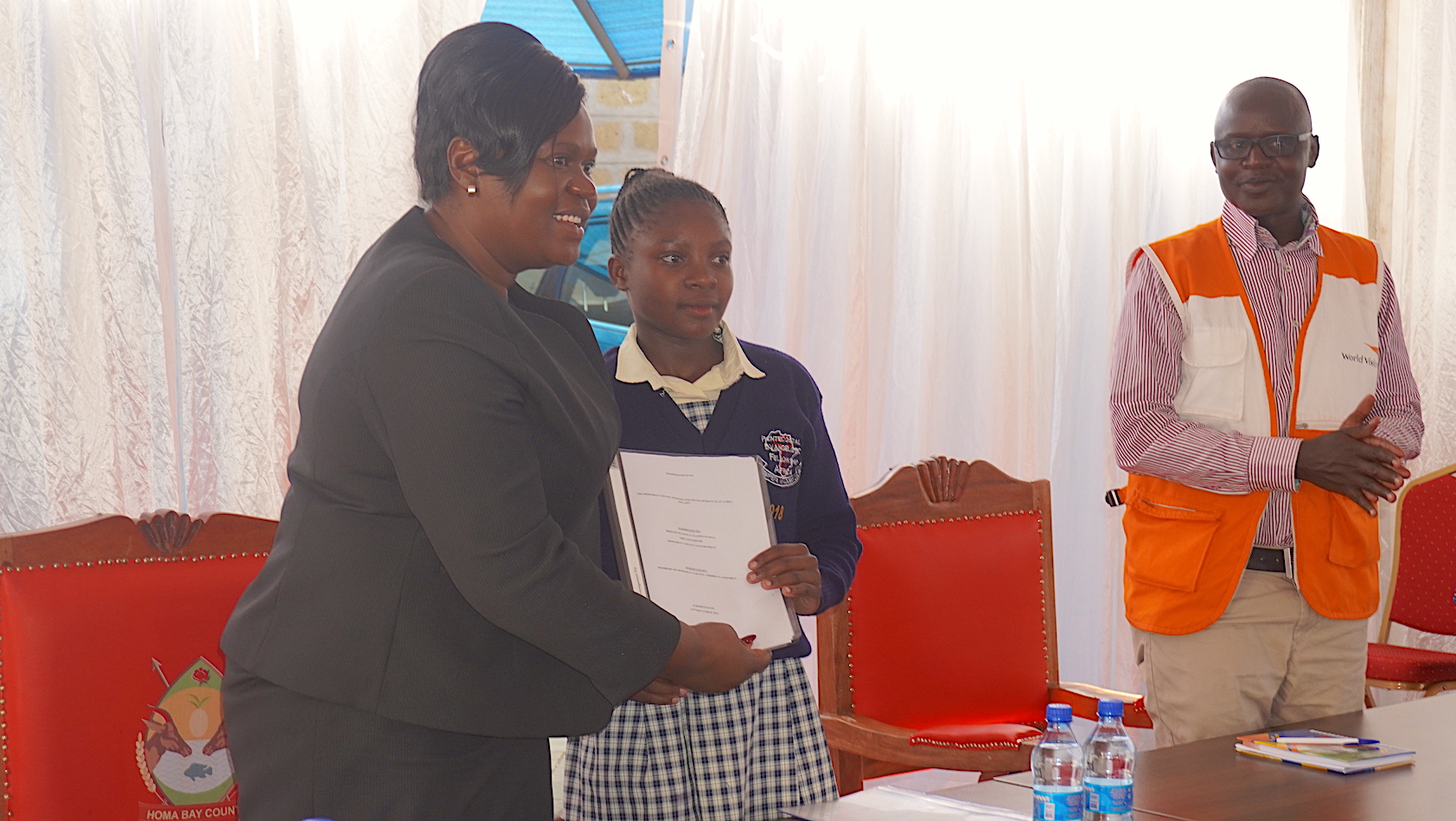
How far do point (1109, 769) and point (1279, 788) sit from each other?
28cm

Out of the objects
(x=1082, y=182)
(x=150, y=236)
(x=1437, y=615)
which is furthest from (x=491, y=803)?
(x=1437, y=615)

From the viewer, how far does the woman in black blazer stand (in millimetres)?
1234

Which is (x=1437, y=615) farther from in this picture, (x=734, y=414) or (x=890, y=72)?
(x=734, y=414)

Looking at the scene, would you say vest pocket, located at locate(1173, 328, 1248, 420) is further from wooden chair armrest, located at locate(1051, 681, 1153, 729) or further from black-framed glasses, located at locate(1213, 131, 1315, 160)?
wooden chair armrest, located at locate(1051, 681, 1153, 729)

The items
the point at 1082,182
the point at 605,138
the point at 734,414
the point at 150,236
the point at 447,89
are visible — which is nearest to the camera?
the point at 447,89

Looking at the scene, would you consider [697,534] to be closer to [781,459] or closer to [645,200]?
[781,459]

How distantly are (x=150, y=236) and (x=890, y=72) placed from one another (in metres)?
1.98

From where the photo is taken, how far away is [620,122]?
3.17 metres

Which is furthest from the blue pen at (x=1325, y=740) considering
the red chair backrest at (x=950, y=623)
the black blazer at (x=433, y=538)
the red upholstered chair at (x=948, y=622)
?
the black blazer at (x=433, y=538)

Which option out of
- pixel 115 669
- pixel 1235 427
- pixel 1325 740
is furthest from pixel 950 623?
pixel 115 669

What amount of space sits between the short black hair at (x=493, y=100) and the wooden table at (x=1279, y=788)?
1.04 metres

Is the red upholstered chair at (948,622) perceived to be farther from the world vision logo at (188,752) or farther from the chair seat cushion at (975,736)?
the world vision logo at (188,752)

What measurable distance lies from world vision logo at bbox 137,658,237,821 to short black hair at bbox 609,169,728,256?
3.29 feet

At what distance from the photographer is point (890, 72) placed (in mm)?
3455
